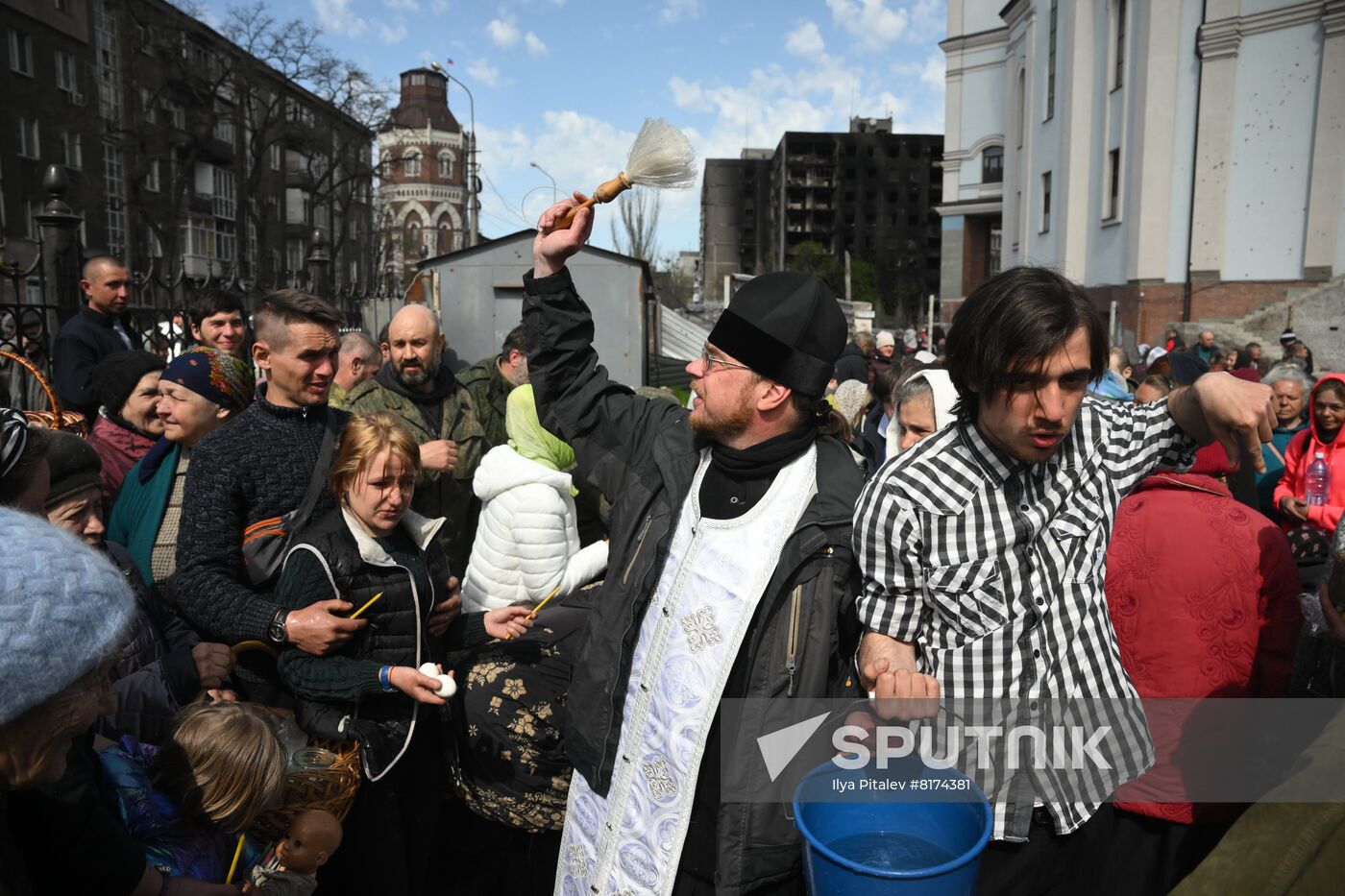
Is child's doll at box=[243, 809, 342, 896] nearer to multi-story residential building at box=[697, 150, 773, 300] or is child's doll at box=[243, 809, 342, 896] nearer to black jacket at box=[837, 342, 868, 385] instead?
black jacket at box=[837, 342, 868, 385]

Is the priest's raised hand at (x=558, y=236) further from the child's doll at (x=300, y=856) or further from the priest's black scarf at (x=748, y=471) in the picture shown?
the child's doll at (x=300, y=856)

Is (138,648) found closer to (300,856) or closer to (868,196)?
(300,856)

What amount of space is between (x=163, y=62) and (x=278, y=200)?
48.5 ft

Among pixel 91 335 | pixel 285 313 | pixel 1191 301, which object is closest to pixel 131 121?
pixel 91 335

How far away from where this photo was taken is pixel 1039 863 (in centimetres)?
211

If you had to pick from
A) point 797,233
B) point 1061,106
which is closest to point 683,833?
point 1061,106

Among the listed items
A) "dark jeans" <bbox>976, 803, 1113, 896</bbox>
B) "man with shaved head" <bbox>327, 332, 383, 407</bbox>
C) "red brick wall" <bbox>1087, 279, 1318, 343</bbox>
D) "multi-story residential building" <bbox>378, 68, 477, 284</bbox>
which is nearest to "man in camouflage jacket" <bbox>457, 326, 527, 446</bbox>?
"man with shaved head" <bbox>327, 332, 383, 407</bbox>

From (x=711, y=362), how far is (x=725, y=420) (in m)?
0.18

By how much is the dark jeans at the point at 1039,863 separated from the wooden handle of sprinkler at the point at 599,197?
2034 mm

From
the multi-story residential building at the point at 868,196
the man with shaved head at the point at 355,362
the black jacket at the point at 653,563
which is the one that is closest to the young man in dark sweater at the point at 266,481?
the black jacket at the point at 653,563

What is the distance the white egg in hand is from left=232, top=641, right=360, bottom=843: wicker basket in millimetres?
392

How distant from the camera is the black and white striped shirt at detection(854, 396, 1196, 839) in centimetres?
202

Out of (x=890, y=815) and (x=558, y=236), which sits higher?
(x=558, y=236)

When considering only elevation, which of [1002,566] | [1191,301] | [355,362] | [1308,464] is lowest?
[1308,464]
